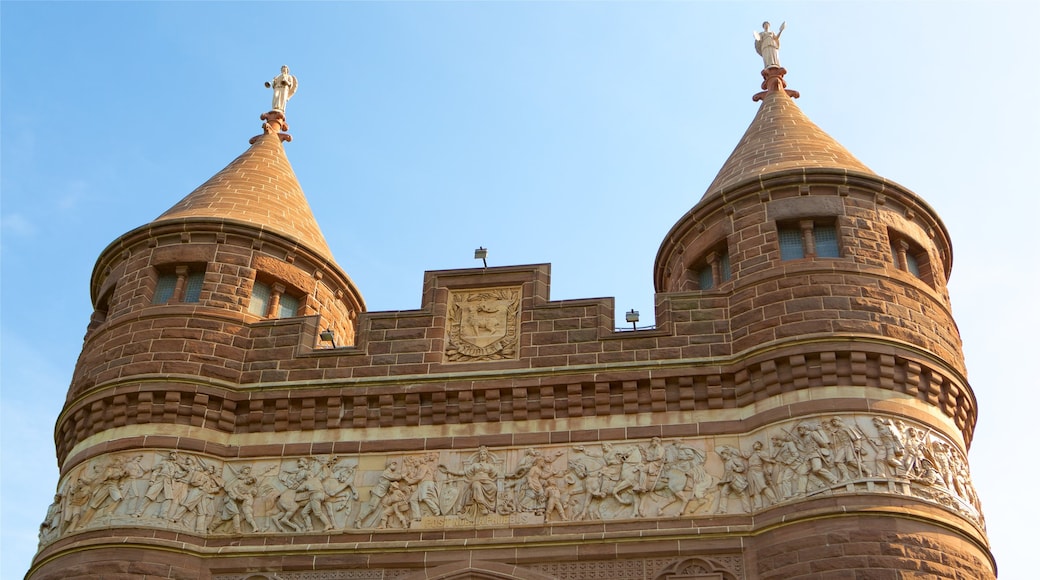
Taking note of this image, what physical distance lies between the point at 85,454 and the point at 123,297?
2.90 m

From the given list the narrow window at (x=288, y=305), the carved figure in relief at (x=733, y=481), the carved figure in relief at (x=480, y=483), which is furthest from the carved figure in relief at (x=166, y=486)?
the carved figure in relief at (x=733, y=481)

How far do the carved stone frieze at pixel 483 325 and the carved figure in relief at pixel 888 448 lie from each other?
5.17 metres

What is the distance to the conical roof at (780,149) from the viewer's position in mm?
18516

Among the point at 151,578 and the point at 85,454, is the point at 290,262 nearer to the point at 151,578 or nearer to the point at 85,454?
the point at 85,454

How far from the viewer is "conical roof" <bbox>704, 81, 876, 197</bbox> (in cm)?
1852

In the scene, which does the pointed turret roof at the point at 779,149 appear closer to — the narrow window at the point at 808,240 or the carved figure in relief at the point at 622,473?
the narrow window at the point at 808,240

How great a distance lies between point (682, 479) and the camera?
1546 cm

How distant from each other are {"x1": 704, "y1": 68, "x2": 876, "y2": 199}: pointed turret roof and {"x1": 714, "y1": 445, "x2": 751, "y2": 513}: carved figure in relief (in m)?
4.66

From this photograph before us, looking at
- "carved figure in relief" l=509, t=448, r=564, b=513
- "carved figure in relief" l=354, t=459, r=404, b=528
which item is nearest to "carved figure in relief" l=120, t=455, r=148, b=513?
"carved figure in relief" l=354, t=459, r=404, b=528

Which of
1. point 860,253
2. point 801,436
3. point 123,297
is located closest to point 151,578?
point 123,297

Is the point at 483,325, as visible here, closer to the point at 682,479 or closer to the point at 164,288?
the point at 682,479

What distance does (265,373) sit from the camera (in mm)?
17531

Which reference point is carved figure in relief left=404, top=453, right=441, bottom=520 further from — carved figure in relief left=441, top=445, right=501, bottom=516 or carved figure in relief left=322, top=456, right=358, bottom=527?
carved figure in relief left=322, top=456, right=358, bottom=527

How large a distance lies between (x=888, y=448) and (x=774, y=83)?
9.60 m
